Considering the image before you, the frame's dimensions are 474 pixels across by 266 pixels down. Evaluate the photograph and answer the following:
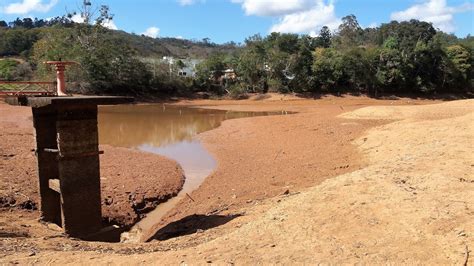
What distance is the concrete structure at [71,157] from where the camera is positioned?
24.1 feet

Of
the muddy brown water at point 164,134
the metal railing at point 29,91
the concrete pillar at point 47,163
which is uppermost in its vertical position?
the metal railing at point 29,91

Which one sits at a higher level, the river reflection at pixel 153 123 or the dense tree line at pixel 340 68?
the dense tree line at pixel 340 68

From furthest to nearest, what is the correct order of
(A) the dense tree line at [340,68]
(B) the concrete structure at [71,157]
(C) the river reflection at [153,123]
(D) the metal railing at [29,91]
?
(A) the dense tree line at [340,68], (C) the river reflection at [153,123], (D) the metal railing at [29,91], (B) the concrete structure at [71,157]

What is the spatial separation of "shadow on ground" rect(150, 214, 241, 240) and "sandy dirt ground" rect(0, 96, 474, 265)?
3 centimetres

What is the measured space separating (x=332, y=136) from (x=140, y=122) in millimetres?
13845

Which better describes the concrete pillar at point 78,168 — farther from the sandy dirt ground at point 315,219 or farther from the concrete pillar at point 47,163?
the concrete pillar at point 47,163

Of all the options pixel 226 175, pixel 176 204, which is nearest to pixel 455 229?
pixel 176 204

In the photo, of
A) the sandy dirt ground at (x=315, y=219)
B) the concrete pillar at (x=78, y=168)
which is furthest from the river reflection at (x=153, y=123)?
the concrete pillar at (x=78, y=168)

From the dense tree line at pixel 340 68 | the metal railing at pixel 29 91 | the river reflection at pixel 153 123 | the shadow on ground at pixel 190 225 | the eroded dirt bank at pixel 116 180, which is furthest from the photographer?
the dense tree line at pixel 340 68

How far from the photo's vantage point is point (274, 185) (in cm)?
1133

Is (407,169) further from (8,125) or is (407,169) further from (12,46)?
(12,46)

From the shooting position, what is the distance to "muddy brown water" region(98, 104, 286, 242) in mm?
11522

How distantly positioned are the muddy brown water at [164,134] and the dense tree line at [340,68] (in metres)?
12.0

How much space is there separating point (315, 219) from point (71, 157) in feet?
13.5
